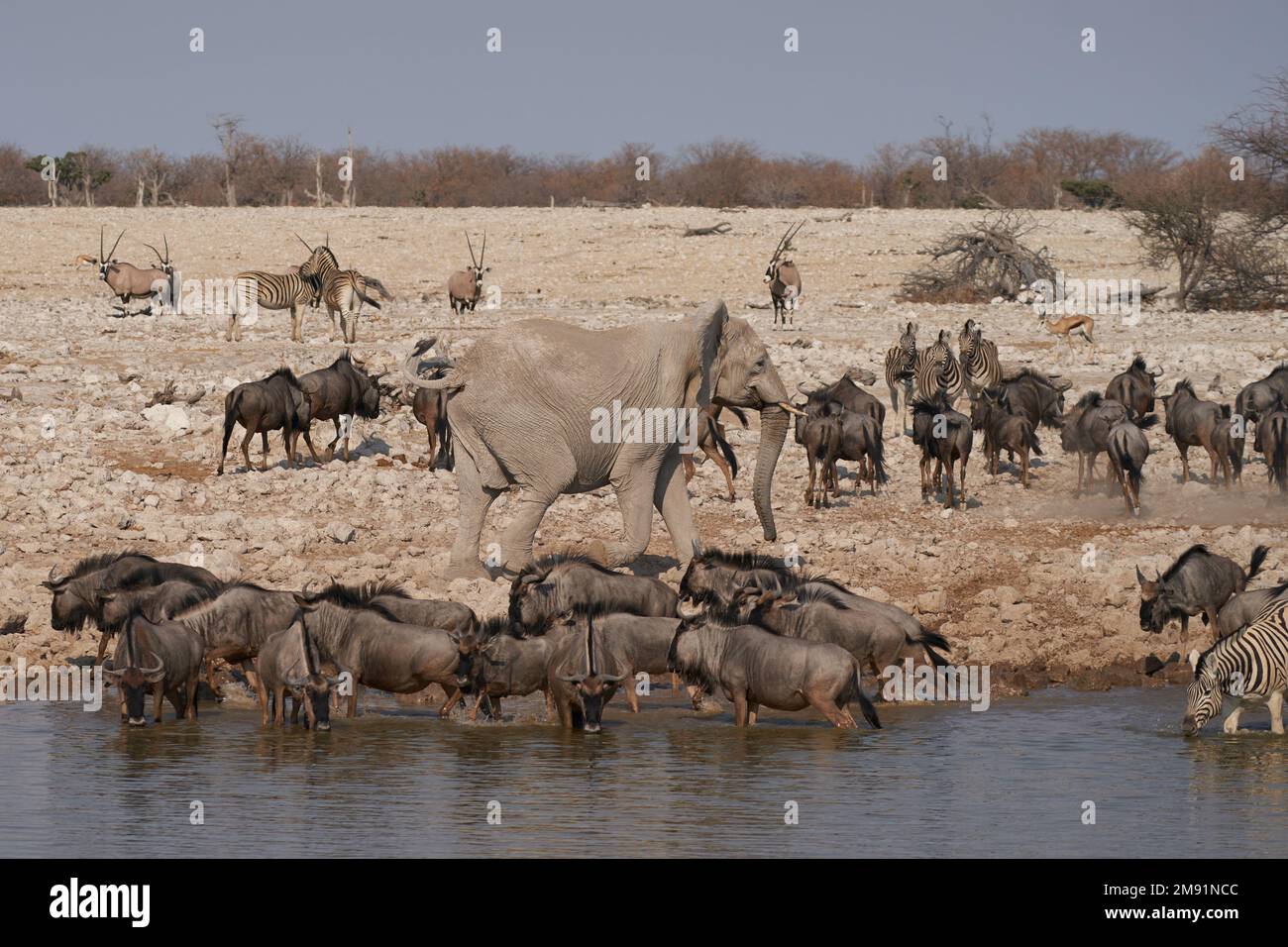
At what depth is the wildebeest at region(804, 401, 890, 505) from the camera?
703 inches

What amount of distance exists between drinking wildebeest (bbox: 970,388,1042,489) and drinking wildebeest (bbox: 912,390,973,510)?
2.94 feet

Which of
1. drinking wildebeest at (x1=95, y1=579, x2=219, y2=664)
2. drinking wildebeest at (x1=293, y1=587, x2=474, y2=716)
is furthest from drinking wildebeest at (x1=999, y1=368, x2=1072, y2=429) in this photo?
drinking wildebeest at (x1=95, y1=579, x2=219, y2=664)

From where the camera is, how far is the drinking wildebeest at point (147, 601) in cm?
1169

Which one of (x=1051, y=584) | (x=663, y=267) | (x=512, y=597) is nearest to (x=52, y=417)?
(x=512, y=597)

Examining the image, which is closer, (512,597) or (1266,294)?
(512,597)

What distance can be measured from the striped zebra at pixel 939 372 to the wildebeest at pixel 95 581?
11.3 metres

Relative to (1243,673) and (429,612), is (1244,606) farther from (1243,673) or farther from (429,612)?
(429,612)

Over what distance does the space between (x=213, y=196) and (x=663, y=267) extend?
25400 millimetres

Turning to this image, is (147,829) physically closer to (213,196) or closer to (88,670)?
(88,670)

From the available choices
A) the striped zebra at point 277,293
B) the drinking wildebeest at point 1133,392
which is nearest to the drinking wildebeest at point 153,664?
the drinking wildebeest at point 1133,392

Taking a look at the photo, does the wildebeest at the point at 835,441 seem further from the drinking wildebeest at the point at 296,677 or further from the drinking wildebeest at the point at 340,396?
the drinking wildebeest at the point at 296,677

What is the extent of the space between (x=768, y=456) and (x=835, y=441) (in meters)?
3.22

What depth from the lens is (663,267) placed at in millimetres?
36938
